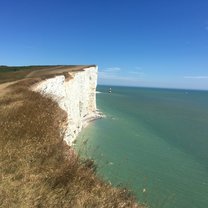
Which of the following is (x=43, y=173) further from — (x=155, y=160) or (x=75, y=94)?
(x=75, y=94)

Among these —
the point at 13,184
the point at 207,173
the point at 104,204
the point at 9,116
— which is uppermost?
the point at 9,116

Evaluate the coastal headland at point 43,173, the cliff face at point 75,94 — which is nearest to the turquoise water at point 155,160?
the cliff face at point 75,94

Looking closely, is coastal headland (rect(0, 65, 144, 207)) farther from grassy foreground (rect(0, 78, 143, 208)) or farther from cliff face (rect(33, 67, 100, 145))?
cliff face (rect(33, 67, 100, 145))

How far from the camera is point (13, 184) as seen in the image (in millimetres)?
4492

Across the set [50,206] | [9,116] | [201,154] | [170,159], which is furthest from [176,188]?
[50,206]

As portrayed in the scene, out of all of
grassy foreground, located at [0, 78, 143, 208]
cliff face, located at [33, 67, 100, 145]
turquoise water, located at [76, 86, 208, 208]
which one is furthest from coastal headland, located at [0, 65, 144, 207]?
cliff face, located at [33, 67, 100, 145]

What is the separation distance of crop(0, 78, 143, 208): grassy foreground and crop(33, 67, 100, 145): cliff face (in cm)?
1403

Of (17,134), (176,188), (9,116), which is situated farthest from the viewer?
(176,188)

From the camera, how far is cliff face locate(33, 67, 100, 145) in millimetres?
23859

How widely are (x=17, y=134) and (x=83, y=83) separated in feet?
120

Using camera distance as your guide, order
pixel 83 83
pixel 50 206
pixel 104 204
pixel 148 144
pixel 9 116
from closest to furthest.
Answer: pixel 50 206 → pixel 104 204 → pixel 9 116 → pixel 148 144 → pixel 83 83

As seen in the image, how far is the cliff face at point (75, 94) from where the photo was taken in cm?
2386

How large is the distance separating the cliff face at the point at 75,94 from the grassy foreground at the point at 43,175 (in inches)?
552

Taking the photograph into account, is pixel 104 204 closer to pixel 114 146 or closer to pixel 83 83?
pixel 114 146
